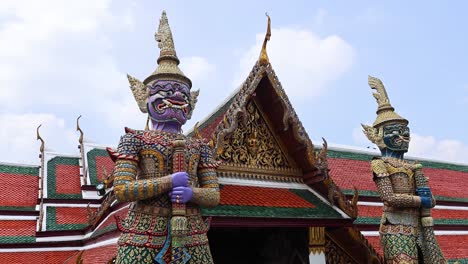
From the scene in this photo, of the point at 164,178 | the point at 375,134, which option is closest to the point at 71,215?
the point at 164,178

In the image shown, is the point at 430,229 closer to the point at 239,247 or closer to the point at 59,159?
the point at 239,247

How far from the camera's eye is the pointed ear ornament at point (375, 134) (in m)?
6.43

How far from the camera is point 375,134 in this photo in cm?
652

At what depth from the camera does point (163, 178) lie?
4.13 metres

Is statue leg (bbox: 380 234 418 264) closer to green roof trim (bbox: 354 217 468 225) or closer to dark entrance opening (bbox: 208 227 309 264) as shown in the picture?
dark entrance opening (bbox: 208 227 309 264)

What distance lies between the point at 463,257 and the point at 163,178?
7.04m

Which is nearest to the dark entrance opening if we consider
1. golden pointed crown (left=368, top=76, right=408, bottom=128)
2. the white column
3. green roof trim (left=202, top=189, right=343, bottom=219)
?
the white column

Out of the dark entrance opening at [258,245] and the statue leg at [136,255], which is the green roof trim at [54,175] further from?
the statue leg at [136,255]

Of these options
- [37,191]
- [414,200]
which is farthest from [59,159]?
[414,200]

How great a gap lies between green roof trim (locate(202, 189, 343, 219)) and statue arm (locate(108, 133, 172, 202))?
1095 mm

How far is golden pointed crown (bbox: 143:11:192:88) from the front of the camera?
4.66m

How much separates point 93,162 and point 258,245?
220 inches

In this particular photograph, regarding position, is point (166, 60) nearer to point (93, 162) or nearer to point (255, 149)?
point (255, 149)

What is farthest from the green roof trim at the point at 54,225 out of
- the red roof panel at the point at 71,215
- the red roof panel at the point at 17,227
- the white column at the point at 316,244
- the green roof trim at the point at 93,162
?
the white column at the point at 316,244
